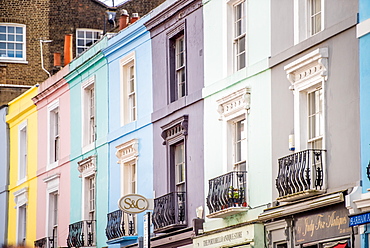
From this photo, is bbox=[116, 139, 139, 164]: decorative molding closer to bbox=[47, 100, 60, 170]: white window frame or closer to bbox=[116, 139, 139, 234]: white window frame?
bbox=[116, 139, 139, 234]: white window frame

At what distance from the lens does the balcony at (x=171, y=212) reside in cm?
2375

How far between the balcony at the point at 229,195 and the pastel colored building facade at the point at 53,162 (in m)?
9.78

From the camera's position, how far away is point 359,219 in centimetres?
1675

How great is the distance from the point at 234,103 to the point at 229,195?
2.08 metres

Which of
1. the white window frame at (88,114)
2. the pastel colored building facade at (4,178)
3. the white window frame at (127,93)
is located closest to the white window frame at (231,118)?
the white window frame at (127,93)

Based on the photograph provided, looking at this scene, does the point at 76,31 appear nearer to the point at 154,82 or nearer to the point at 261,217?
the point at 154,82

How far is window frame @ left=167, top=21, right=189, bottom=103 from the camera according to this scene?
24731mm

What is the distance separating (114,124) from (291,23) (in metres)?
9.13

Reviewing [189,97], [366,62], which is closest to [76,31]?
[189,97]

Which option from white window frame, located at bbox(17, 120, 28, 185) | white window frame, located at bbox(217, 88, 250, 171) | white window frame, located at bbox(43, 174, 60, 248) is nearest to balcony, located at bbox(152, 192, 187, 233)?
white window frame, located at bbox(217, 88, 250, 171)

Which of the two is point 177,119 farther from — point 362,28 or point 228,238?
point 362,28

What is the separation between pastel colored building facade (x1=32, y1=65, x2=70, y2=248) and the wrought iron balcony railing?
4.07m

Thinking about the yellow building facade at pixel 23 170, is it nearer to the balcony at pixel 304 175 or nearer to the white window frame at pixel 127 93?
the white window frame at pixel 127 93

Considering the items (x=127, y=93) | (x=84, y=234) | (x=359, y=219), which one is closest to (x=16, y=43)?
(x=84, y=234)
